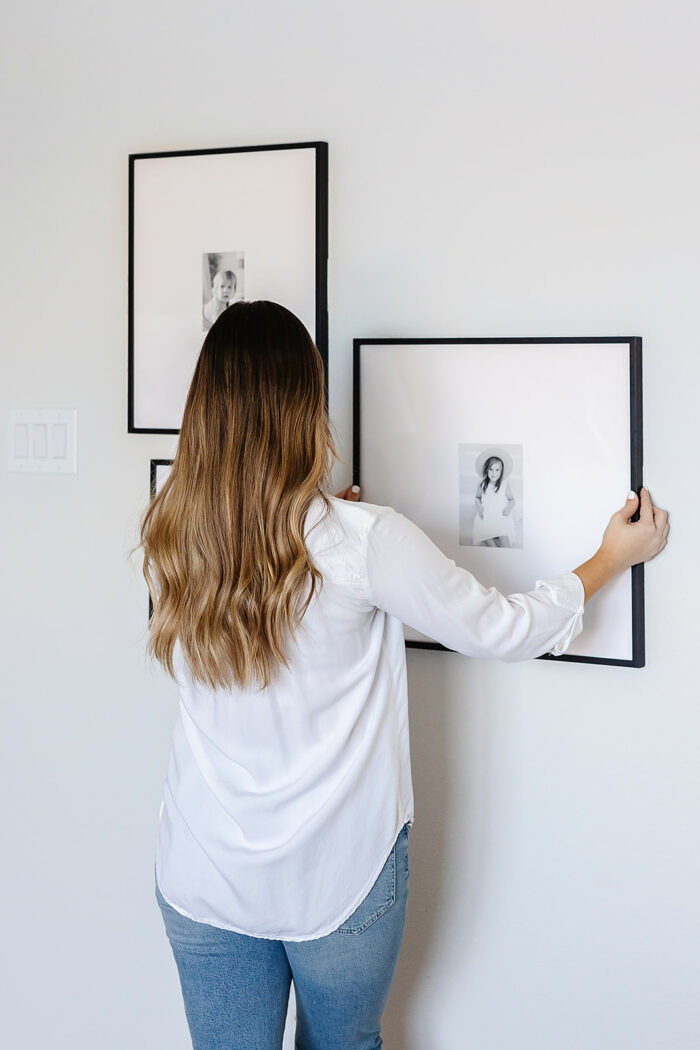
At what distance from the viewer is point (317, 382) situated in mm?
1197

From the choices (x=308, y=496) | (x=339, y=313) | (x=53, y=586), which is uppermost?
(x=339, y=313)

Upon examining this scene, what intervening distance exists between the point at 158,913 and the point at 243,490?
37.7 inches

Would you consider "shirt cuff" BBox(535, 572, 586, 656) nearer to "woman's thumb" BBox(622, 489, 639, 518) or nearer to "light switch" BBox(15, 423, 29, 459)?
"woman's thumb" BBox(622, 489, 639, 518)

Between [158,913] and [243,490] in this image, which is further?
[158,913]

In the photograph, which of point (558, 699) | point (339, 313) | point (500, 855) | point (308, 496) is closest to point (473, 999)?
point (500, 855)

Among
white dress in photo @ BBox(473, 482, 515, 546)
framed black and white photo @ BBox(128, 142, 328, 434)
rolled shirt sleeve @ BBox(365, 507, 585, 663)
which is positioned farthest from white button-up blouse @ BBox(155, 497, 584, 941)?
framed black and white photo @ BBox(128, 142, 328, 434)

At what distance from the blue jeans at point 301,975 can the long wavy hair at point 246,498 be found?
327mm

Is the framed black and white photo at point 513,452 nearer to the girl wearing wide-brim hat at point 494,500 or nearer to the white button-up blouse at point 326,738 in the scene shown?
the girl wearing wide-brim hat at point 494,500

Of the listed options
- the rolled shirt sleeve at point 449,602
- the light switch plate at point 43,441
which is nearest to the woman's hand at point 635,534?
the rolled shirt sleeve at point 449,602

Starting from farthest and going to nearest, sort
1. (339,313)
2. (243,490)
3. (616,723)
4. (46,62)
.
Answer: (46,62) < (339,313) < (616,723) < (243,490)

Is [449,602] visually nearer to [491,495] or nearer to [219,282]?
[491,495]

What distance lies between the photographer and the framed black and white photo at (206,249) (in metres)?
1.57

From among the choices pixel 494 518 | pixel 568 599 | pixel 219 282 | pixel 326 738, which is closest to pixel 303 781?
pixel 326 738

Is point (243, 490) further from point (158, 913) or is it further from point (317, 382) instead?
point (158, 913)
